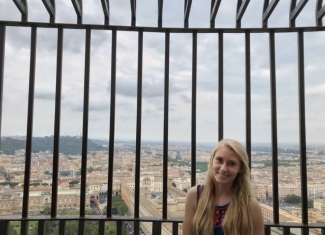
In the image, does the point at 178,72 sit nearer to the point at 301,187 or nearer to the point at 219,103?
the point at 219,103

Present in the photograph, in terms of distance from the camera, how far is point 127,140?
2.86 m

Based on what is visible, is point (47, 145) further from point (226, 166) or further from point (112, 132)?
point (226, 166)

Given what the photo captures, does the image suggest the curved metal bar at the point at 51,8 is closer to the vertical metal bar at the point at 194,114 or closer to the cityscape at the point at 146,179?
the cityscape at the point at 146,179

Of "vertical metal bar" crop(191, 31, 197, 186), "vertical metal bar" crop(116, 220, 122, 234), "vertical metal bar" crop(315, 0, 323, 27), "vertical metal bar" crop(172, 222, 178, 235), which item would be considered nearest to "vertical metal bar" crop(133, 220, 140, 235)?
"vertical metal bar" crop(116, 220, 122, 234)

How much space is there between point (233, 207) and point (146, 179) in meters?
1.69

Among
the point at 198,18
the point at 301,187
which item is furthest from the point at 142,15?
the point at 301,187

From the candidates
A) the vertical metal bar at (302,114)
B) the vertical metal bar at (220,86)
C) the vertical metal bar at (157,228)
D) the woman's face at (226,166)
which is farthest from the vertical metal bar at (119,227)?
the vertical metal bar at (302,114)

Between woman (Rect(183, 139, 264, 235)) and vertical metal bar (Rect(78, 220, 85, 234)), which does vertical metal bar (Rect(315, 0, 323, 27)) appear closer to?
woman (Rect(183, 139, 264, 235))

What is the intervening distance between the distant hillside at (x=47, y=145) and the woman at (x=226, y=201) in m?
1.74

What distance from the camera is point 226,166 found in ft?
4.33

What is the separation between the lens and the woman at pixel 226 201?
4.11 feet

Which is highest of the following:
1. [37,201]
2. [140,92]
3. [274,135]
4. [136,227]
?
[140,92]

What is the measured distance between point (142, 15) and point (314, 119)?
236 cm

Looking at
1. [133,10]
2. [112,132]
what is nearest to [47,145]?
[112,132]
